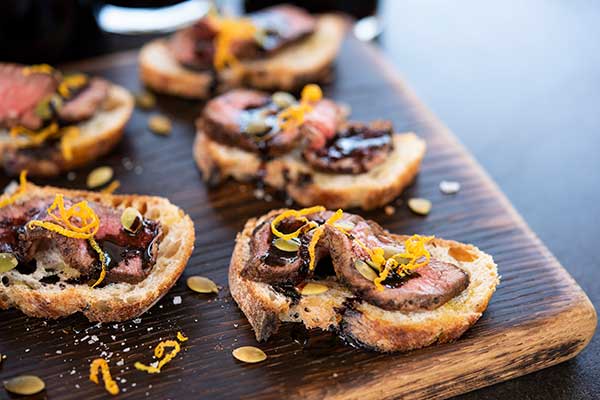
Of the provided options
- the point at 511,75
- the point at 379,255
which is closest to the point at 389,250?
the point at 379,255

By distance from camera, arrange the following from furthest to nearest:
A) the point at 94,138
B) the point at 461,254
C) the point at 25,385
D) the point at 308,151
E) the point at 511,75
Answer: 1. the point at 511,75
2. the point at 94,138
3. the point at 308,151
4. the point at 461,254
5. the point at 25,385

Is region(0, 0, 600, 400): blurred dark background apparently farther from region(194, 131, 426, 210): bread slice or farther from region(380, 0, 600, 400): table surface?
region(194, 131, 426, 210): bread slice

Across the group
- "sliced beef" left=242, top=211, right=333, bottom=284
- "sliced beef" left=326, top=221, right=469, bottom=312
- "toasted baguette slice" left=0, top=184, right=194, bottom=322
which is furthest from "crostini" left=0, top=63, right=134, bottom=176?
"sliced beef" left=326, top=221, right=469, bottom=312

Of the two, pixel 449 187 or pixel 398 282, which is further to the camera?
pixel 449 187

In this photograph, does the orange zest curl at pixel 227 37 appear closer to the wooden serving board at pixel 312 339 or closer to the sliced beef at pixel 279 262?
the wooden serving board at pixel 312 339

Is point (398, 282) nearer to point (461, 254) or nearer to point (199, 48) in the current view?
point (461, 254)

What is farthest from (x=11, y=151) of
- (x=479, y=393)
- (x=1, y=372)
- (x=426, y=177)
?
(x=479, y=393)
